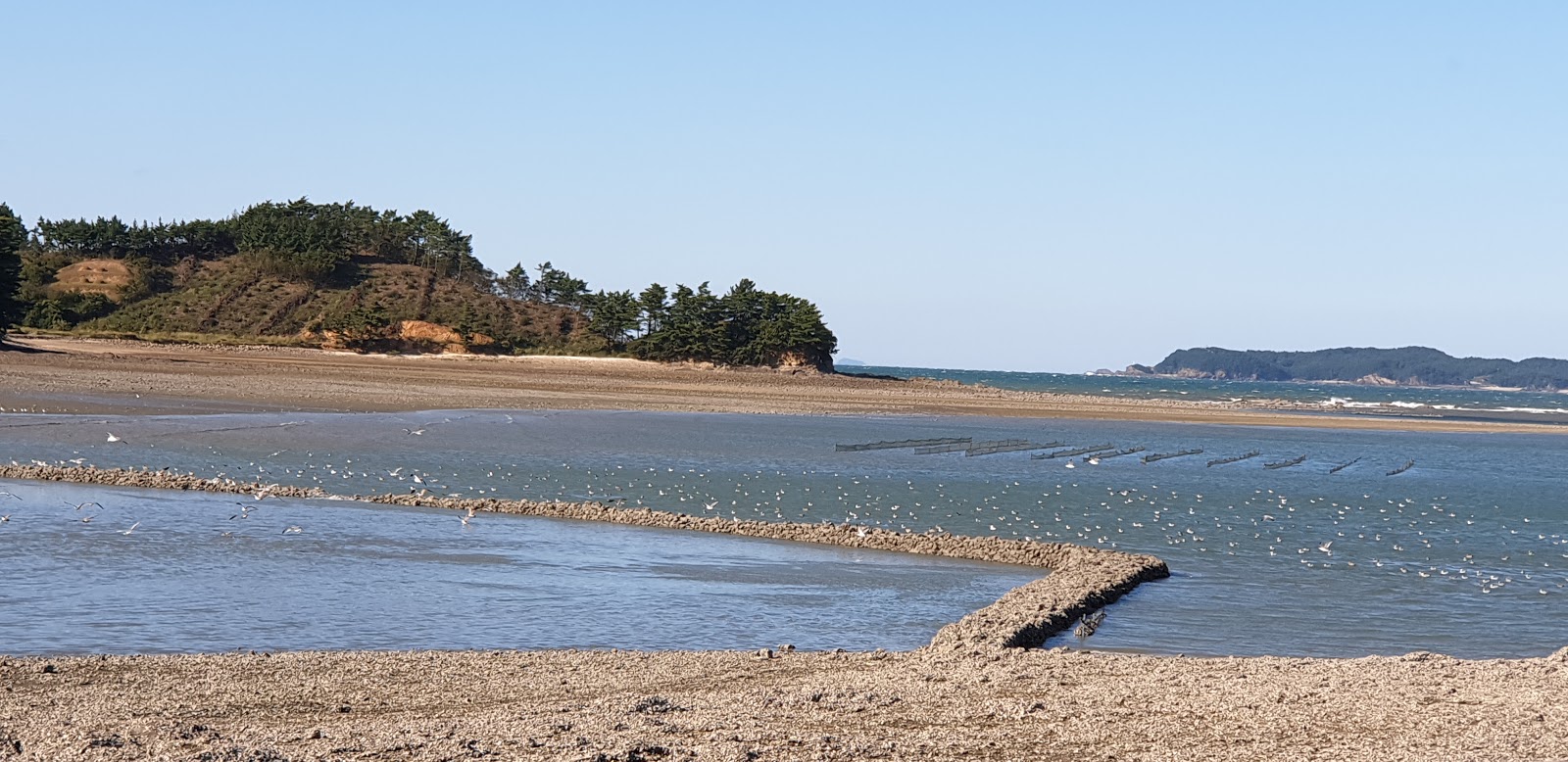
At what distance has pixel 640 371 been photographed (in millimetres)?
98750

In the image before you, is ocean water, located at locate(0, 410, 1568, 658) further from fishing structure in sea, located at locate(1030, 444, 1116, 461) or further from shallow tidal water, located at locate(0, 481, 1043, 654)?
fishing structure in sea, located at locate(1030, 444, 1116, 461)

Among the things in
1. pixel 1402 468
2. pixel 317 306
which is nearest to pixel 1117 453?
pixel 1402 468

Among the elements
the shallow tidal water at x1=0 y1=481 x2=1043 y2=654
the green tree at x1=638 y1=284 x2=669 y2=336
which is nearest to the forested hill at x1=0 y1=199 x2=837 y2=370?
the green tree at x1=638 y1=284 x2=669 y2=336

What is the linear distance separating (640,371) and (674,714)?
292ft

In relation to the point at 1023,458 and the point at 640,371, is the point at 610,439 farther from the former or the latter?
the point at 640,371

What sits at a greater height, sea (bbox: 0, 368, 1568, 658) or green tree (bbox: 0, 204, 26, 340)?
green tree (bbox: 0, 204, 26, 340)

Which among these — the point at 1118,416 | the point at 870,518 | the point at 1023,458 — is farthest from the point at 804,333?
the point at 870,518

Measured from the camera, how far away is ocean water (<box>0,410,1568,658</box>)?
17.0 m

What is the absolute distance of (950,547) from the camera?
21641mm

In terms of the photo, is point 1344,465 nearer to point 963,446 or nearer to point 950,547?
point 963,446

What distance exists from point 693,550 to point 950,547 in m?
3.80

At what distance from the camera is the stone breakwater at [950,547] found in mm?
14820

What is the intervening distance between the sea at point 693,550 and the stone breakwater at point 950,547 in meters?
0.45

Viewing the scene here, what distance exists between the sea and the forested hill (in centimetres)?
6647
